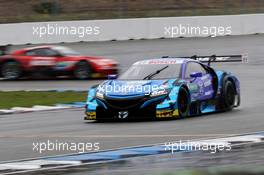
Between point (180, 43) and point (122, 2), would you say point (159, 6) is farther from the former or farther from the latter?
point (180, 43)

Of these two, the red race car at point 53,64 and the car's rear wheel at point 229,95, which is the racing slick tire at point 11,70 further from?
the car's rear wheel at point 229,95

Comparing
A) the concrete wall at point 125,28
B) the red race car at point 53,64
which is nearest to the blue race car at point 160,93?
the red race car at point 53,64

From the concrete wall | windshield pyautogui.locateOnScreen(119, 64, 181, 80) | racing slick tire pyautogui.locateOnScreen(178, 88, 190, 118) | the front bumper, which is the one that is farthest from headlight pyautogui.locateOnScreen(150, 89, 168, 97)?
the concrete wall

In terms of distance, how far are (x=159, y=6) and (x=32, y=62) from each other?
652 inches

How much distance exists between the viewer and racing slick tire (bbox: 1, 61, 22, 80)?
27.2 m

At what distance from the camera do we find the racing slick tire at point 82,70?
1033 inches

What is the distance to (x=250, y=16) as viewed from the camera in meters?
38.8

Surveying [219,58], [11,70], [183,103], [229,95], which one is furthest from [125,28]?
[183,103]

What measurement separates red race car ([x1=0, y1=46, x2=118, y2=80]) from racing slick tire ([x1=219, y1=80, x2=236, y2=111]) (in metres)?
10.1

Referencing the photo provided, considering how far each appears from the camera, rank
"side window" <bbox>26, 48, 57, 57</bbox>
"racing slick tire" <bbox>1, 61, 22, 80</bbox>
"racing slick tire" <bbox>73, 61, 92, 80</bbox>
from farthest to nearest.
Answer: "racing slick tire" <bbox>1, 61, 22, 80</bbox>, "side window" <bbox>26, 48, 57, 57</bbox>, "racing slick tire" <bbox>73, 61, 92, 80</bbox>

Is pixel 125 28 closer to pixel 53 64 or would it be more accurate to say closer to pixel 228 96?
pixel 53 64

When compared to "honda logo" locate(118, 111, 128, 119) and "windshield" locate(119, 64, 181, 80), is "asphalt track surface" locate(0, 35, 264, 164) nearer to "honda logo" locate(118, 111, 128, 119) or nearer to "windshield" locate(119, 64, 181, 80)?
"honda logo" locate(118, 111, 128, 119)

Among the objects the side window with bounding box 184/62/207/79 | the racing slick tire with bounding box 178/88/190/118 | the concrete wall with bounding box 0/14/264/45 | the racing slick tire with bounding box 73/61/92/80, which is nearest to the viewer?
the racing slick tire with bounding box 178/88/190/118

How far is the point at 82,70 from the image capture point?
1038 inches
